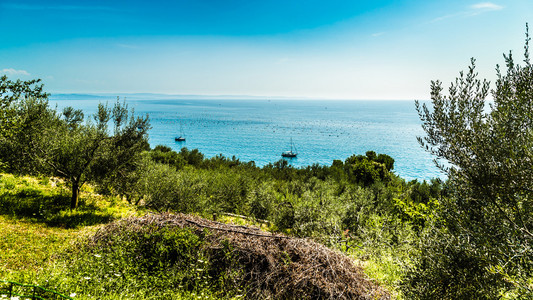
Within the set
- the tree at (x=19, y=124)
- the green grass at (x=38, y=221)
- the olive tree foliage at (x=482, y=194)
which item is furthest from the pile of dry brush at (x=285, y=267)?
the tree at (x=19, y=124)

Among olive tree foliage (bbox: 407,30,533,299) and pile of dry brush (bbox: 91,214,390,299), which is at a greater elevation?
olive tree foliage (bbox: 407,30,533,299)

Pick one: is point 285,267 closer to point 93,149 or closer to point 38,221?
point 38,221

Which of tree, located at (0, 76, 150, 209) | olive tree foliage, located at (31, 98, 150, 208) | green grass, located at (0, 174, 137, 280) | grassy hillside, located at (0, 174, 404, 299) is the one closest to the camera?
grassy hillside, located at (0, 174, 404, 299)

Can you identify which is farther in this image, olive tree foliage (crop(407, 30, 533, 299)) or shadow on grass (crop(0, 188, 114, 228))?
shadow on grass (crop(0, 188, 114, 228))

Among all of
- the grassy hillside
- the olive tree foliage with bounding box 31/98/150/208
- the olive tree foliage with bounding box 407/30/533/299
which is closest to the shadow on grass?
the olive tree foliage with bounding box 31/98/150/208

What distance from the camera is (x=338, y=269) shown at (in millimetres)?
7094

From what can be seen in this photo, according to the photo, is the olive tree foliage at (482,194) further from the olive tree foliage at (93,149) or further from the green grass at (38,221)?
the olive tree foliage at (93,149)

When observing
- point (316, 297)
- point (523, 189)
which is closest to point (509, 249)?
point (523, 189)

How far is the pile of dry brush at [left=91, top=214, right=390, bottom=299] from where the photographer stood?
674cm

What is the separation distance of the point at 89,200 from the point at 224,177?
11865mm

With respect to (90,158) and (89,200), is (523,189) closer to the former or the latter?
(90,158)

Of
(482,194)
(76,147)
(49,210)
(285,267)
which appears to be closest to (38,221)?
(49,210)

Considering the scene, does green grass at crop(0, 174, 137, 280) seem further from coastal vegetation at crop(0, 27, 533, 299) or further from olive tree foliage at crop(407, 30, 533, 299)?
olive tree foliage at crop(407, 30, 533, 299)

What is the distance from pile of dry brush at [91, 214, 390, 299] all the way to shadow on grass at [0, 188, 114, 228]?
6092 millimetres
